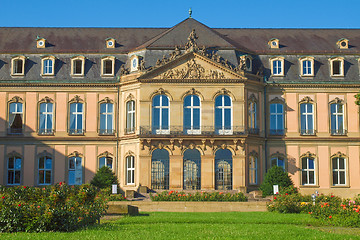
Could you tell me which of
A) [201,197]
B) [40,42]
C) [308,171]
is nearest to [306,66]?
[308,171]

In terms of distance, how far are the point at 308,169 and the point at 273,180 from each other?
6.67m

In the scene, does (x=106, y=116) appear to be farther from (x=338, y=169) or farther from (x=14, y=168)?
(x=338, y=169)

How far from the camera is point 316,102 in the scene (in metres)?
57.7

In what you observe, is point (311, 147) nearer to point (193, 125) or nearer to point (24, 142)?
point (193, 125)

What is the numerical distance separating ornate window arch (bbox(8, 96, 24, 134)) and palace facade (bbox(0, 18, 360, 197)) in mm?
86

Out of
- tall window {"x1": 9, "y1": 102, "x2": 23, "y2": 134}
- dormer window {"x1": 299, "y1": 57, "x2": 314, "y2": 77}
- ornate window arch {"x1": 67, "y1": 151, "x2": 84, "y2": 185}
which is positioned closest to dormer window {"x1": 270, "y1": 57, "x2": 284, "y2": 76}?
dormer window {"x1": 299, "y1": 57, "x2": 314, "y2": 77}

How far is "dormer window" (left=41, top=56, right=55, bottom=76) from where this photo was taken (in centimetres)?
5788

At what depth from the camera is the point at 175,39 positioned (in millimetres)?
56094

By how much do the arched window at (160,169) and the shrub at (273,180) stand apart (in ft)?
24.9

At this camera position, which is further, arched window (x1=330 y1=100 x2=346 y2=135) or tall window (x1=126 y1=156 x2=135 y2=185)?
arched window (x1=330 y1=100 x2=346 y2=135)

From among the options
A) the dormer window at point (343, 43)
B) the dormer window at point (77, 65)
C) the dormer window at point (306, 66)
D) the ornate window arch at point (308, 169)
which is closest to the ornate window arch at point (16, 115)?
the dormer window at point (77, 65)

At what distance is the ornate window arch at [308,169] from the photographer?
56.6 metres

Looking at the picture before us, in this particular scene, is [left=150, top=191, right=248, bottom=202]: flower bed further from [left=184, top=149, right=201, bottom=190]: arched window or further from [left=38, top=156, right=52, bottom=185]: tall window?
[left=38, top=156, right=52, bottom=185]: tall window

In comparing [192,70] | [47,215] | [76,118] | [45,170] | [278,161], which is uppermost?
[192,70]
